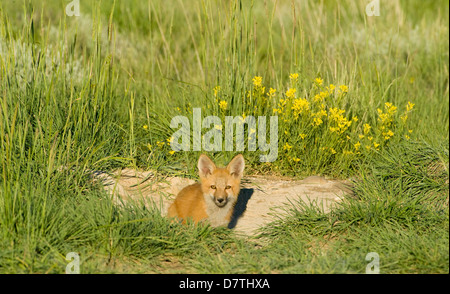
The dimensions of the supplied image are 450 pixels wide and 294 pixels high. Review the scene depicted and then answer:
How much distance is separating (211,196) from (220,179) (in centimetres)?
18

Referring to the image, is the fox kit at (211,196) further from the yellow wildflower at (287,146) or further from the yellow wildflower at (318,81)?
the yellow wildflower at (318,81)

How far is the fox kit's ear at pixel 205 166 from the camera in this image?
4.96m

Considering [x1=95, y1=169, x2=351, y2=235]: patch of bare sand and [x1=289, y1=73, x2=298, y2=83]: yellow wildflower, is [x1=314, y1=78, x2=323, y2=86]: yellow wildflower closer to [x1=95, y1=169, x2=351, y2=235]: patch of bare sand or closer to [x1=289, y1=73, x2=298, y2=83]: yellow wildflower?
[x1=289, y1=73, x2=298, y2=83]: yellow wildflower

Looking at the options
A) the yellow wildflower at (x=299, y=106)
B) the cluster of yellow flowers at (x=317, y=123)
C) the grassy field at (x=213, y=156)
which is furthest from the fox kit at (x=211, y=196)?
the yellow wildflower at (x=299, y=106)

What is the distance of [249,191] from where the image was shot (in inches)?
221

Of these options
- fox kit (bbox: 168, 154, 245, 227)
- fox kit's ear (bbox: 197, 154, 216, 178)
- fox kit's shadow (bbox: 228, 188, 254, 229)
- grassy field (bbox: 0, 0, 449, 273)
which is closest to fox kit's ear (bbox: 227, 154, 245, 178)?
fox kit (bbox: 168, 154, 245, 227)

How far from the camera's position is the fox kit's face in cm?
486

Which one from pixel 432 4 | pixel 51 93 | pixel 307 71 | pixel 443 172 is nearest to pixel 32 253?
pixel 51 93

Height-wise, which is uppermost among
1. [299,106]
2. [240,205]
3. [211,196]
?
[299,106]

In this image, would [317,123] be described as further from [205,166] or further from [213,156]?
[205,166]

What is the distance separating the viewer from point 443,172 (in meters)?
4.98

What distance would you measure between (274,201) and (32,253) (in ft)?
7.94

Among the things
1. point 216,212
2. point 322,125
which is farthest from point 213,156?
point 322,125

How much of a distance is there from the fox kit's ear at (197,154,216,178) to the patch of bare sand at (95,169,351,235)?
0.51 meters
